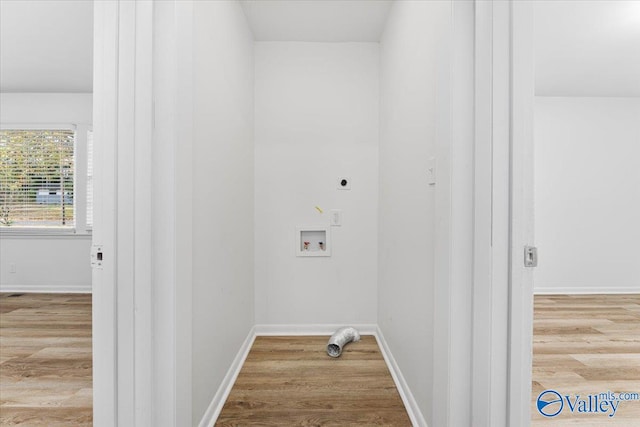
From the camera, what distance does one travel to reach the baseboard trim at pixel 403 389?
1.73 m

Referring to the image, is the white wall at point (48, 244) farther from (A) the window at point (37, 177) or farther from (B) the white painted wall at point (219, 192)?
(B) the white painted wall at point (219, 192)

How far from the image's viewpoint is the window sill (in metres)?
4.48

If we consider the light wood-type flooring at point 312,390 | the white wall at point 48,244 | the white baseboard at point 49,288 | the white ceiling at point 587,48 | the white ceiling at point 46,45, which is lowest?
the light wood-type flooring at point 312,390

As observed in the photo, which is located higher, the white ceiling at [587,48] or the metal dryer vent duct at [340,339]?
the white ceiling at [587,48]

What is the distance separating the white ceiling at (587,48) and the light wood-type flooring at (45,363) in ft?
13.3

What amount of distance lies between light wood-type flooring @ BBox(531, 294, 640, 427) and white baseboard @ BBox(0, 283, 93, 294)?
509 cm

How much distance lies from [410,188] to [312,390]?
1.35 metres

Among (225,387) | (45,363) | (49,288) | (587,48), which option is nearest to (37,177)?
(49,288)

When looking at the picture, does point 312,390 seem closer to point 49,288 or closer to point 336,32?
point 336,32

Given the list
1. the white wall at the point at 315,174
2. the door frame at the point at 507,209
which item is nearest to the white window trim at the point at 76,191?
the white wall at the point at 315,174

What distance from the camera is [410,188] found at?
195 centimetres

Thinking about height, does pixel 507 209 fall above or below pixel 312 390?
above

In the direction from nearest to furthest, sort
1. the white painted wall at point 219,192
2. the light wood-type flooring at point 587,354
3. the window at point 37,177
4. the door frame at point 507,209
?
the door frame at point 507,209 → the white painted wall at point 219,192 → the light wood-type flooring at point 587,354 → the window at point 37,177

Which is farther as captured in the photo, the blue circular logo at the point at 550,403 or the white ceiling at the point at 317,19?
the white ceiling at the point at 317,19
